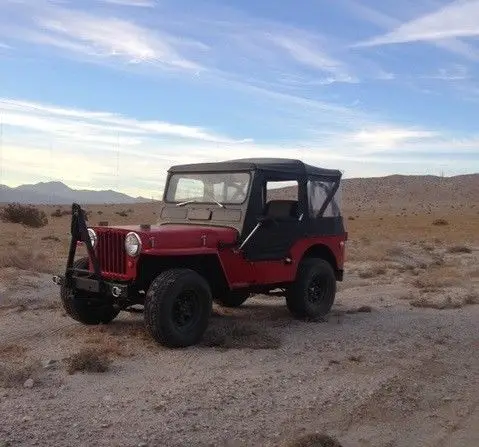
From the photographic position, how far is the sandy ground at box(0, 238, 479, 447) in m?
5.67

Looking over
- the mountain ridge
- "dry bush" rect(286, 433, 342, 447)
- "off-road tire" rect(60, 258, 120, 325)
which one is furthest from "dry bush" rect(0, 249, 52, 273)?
the mountain ridge

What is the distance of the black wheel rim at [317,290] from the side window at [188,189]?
216 cm

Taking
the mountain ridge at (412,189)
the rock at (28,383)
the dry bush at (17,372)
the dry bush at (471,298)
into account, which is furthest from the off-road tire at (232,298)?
the mountain ridge at (412,189)

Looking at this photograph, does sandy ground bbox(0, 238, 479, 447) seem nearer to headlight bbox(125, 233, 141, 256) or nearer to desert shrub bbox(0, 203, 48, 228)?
headlight bbox(125, 233, 141, 256)

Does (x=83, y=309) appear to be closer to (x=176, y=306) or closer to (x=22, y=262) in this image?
(x=176, y=306)

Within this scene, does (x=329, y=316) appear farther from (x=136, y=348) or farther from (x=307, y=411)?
(x=307, y=411)

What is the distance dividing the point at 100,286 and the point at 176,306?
94cm

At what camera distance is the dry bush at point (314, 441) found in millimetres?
5215

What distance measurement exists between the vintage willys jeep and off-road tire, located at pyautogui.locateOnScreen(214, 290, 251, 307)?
1.5 inches

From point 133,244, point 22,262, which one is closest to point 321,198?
point 133,244

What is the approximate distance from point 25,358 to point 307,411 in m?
3.32

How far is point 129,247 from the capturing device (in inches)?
326

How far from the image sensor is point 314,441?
5.25 m

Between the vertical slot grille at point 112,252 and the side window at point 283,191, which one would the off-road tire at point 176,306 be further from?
the side window at point 283,191
